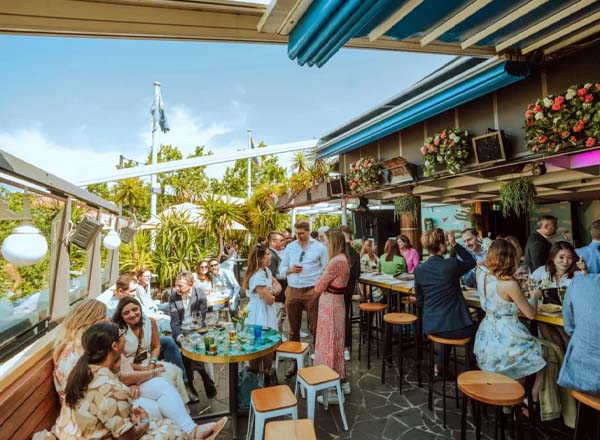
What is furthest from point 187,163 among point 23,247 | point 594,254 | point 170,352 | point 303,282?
point 594,254

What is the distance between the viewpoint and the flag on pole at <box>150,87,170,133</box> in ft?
46.2

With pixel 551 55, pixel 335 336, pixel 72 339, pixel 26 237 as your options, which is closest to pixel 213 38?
pixel 26 237

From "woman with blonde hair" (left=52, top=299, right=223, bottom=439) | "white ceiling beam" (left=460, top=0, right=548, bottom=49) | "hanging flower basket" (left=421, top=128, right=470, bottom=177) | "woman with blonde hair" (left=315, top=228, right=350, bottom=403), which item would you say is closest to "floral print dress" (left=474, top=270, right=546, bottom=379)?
"woman with blonde hair" (left=315, top=228, right=350, bottom=403)

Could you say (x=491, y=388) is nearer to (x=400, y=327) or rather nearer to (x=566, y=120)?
(x=400, y=327)

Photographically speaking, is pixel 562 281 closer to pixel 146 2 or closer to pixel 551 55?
pixel 551 55

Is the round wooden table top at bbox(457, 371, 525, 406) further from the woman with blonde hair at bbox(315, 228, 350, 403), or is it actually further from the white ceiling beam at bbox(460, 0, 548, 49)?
the white ceiling beam at bbox(460, 0, 548, 49)

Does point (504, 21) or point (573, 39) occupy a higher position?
point (573, 39)

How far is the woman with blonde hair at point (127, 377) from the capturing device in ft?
7.66

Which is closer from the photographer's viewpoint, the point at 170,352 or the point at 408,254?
the point at 170,352

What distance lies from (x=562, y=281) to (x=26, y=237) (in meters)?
4.25

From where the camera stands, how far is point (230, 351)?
9.62 feet

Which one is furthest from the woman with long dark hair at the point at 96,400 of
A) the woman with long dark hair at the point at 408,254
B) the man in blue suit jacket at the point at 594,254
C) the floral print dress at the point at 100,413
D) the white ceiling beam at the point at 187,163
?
the white ceiling beam at the point at 187,163

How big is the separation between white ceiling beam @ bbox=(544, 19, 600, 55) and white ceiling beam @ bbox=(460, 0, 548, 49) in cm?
101

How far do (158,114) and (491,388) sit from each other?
14.9 meters
